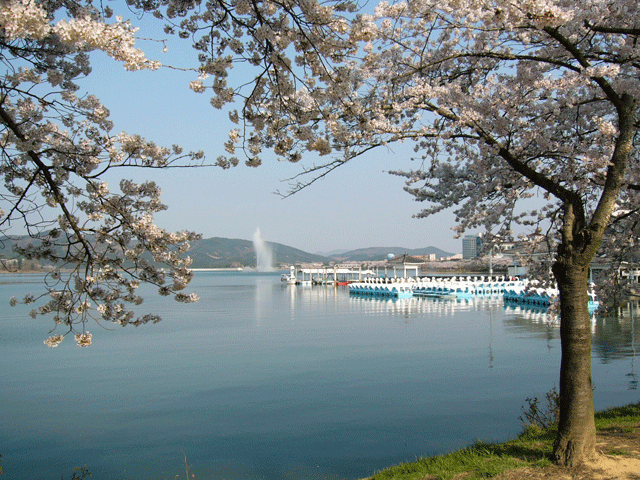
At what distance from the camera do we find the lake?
28.4 ft

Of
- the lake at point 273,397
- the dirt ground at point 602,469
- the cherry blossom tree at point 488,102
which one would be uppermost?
the cherry blossom tree at point 488,102

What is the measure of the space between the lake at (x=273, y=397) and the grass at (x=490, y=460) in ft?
4.96

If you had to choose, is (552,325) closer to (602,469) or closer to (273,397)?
(273,397)

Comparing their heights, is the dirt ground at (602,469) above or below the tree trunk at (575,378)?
below

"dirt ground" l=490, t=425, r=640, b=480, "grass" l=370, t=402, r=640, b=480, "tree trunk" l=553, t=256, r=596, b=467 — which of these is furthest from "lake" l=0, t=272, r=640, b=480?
"tree trunk" l=553, t=256, r=596, b=467

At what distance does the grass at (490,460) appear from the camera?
5.30 m

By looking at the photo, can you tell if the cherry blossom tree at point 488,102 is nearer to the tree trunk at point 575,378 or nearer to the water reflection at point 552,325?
the tree trunk at point 575,378

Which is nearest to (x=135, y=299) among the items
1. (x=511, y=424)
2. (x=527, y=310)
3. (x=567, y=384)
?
(x=567, y=384)

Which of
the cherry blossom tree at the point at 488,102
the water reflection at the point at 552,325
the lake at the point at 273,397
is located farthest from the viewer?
the water reflection at the point at 552,325

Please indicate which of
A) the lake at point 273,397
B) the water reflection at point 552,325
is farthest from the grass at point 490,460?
the water reflection at point 552,325

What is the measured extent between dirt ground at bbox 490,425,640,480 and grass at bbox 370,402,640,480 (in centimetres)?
10

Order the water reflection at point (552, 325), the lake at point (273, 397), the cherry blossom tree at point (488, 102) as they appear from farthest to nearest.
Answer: the water reflection at point (552, 325) < the lake at point (273, 397) < the cherry blossom tree at point (488, 102)

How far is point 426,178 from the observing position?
8789 millimetres

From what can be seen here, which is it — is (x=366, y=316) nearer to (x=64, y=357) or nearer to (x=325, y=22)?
(x=64, y=357)
